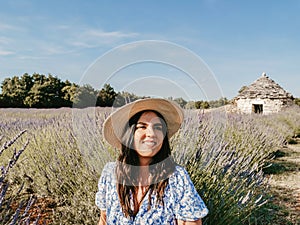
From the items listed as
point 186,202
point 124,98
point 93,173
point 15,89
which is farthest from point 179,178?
point 15,89

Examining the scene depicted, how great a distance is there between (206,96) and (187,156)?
26.9 inches

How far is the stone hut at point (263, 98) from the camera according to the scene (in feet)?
60.1

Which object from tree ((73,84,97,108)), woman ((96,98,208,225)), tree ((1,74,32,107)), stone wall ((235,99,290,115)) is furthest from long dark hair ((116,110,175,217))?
tree ((1,74,32,107))

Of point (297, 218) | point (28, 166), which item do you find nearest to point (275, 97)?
point (297, 218)

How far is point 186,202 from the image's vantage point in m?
1.50

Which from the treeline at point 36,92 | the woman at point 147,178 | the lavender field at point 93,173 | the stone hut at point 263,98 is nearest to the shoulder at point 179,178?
the woman at point 147,178

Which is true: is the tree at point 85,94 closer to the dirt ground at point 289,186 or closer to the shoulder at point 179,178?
the shoulder at point 179,178

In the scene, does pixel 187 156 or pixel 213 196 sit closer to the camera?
pixel 213 196

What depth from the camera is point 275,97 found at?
18.3m

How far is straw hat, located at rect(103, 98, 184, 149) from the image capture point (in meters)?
1.59

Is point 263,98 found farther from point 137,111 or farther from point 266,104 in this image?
point 137,111

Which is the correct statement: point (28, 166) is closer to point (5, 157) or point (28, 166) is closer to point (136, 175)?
point (5, 157)

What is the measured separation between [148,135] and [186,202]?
0.35 meters

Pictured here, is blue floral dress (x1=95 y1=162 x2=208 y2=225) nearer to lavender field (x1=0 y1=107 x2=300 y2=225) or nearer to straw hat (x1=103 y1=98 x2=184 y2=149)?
straw hat (x1=103 y1=98 x2=184 y2=149)
